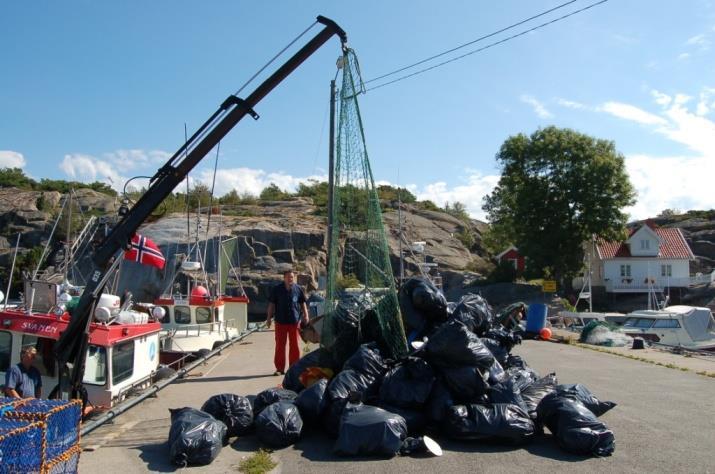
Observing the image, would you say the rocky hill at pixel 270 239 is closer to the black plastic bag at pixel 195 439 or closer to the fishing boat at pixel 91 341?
the fishing boat at pixel 91 341

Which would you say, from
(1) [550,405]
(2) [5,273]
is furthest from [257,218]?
(1) [550,405]

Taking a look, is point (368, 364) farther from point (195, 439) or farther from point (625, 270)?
point (625, 270)

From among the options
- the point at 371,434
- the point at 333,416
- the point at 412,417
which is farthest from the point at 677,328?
the point at 371,434

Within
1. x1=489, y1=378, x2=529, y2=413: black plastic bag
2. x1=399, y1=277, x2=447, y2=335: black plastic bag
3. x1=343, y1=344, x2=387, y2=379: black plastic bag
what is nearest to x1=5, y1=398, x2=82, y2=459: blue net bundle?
x1=343, y1=344, x2=387, y2=379: black plastic bag

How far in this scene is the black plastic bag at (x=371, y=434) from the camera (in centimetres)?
541

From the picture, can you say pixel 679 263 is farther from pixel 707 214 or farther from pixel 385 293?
pixel 385 293

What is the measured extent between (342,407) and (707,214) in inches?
2920

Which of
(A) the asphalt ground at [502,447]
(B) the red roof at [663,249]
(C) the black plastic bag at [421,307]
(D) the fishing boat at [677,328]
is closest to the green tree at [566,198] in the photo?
(B) the red roof at [663,249]

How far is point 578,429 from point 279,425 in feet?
9.24

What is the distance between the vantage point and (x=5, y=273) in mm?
34094

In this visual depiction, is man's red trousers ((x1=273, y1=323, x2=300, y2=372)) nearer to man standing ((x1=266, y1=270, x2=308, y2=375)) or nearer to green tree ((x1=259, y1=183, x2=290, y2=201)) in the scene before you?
man standing ((x1=266, y1=270, x2=308, y2=375))

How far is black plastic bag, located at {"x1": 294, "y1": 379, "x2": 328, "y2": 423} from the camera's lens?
6160mm

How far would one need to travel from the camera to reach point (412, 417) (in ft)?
19.7

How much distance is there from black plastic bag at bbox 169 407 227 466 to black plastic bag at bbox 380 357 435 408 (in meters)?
1.72
